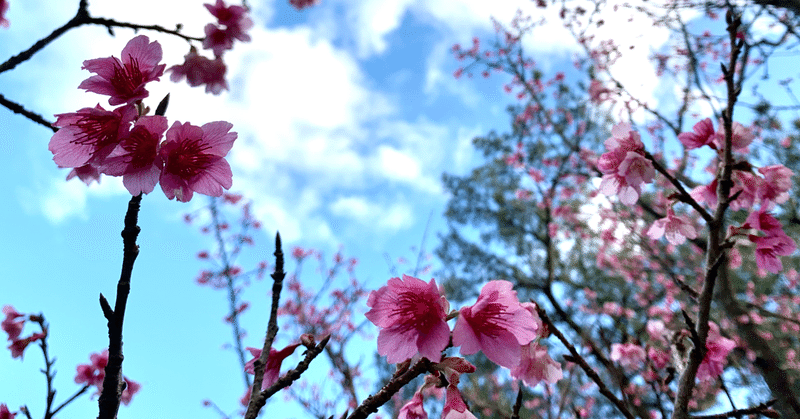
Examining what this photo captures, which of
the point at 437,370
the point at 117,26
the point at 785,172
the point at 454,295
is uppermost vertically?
the point at 454,295

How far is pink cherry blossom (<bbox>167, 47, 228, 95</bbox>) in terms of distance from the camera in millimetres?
1893

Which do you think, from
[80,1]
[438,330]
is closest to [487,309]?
[438,330]

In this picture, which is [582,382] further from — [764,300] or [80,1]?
[80,1]

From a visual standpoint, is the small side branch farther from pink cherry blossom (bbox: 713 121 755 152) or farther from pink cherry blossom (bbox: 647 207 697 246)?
pink cherry blossom (bbox: 713 121 755 152)

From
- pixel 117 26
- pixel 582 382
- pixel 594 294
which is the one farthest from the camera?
pixel 594 294

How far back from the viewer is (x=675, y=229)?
1.71 m

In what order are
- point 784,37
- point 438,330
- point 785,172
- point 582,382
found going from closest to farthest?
point 438,330, point 785,172, point 784,37, point 582,382

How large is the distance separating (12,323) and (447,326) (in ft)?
6.85

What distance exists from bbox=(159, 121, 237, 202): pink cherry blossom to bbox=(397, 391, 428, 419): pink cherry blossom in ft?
2.06

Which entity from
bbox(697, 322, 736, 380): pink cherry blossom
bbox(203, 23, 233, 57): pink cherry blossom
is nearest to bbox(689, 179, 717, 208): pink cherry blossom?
bbox(697, 322, 736, 380): pink cherry blossom

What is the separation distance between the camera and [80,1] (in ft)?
4.57

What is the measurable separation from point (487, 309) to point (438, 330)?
110mm

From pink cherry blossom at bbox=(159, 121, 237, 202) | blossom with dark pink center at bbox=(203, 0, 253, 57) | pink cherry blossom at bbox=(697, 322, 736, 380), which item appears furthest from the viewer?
blossom with dark pink center at bbox=(203, 0, 253, 57)

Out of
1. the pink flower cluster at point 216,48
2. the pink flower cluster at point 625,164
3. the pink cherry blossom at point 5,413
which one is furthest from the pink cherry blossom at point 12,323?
the pink flower cluster at point 625,164
